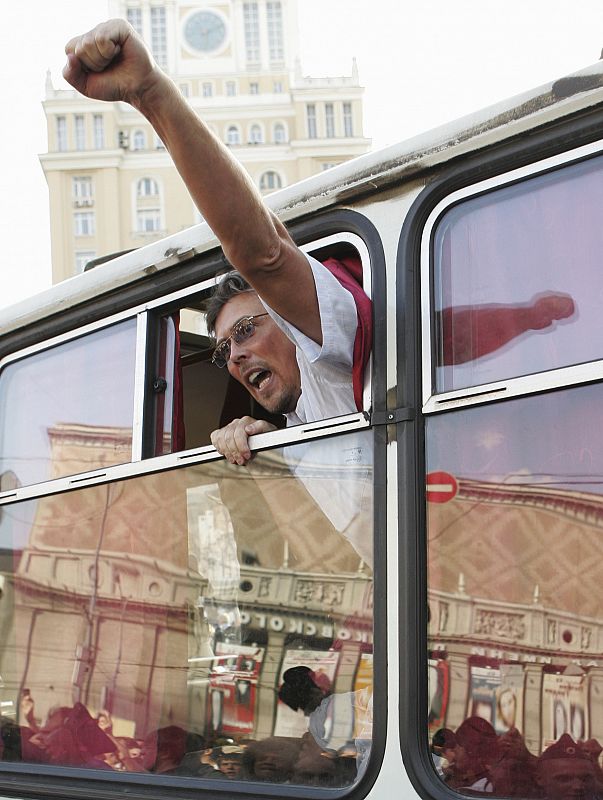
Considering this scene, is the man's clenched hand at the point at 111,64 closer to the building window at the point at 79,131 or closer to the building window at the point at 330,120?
the building window at the point at 79,131

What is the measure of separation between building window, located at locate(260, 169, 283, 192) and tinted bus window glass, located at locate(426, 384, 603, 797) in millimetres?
45568

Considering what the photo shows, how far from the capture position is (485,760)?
74.2 inches

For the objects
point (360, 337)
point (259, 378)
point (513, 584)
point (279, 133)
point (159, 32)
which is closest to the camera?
point (513, 584)

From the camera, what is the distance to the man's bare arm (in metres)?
1.92

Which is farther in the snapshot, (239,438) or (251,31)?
(251,31)

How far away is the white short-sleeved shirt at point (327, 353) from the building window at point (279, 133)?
47418 millimetres

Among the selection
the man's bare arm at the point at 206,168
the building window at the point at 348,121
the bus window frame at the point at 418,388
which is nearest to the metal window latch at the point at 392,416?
the bus window frame at the point at 418,388

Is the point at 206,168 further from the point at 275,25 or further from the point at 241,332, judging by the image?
the point at 275,25

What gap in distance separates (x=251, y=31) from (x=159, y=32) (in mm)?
4445

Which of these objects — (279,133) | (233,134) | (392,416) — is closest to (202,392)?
(392,416)

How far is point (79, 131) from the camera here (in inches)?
1860

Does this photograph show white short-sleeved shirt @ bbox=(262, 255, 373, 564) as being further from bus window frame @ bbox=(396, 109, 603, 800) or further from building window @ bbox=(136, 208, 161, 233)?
building window @ bbox=(136, 208, 161, 233)

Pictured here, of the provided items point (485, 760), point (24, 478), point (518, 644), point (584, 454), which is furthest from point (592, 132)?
point (24, 478)

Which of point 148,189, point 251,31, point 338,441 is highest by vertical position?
point 251,31
